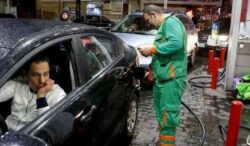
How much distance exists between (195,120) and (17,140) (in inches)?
165

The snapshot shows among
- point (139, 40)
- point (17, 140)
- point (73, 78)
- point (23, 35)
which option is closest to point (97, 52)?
point (73, 78)

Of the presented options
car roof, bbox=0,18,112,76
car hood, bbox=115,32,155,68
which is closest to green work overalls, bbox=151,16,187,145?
car roof, bbox=0,18,112,76

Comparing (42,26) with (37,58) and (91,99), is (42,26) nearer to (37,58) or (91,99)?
→ (37,58)

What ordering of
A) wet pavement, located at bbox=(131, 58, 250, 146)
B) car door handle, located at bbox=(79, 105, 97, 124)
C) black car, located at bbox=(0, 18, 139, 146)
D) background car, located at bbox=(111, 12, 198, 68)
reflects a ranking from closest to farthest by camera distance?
black car, located at bbox=(0, 18, 139, 146), car door handle, located at bbox=(79, 105, 97, 124), wet pavement, located at bbox=(131, 58, 250, 146), background car, located at bbox=(111, 12, 198, 68)

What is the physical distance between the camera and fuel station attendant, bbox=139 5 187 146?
387cm

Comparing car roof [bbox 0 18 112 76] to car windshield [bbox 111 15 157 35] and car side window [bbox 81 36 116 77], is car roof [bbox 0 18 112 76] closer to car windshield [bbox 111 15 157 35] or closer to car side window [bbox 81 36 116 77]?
car side window [bbox 81 36 116 77]

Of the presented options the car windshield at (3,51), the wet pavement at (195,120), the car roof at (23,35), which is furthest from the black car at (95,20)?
the car windshield at (3,51)

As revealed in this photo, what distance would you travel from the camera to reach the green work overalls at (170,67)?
3.87m

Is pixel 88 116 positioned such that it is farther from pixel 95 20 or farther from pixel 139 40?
pixel 95 20

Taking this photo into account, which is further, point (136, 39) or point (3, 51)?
point (136, 39)

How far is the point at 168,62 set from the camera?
3951mm

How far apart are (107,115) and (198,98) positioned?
4116mm

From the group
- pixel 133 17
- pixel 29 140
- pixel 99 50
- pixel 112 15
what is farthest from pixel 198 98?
pixel 112 15

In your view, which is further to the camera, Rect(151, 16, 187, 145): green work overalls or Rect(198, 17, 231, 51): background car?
Rect(198, 17, 231, 51): background car
